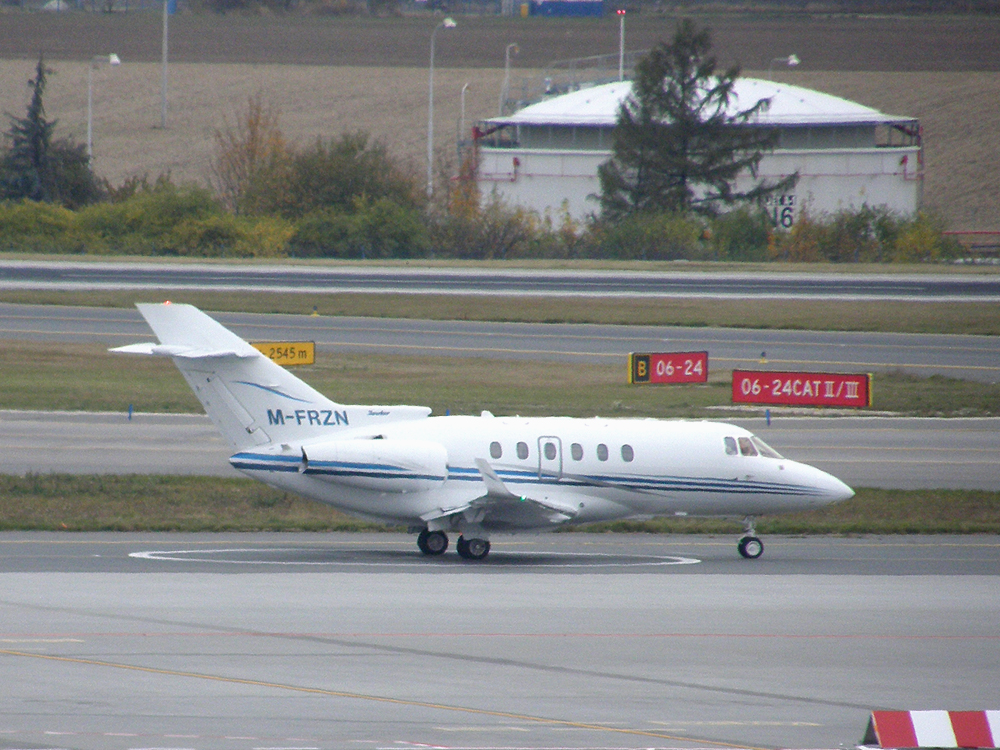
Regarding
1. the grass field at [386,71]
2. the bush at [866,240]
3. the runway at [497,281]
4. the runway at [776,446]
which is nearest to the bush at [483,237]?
the runway at [497,281]

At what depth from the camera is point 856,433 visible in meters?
39.9

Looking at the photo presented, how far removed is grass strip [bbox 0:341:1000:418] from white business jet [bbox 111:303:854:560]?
47.1 ft

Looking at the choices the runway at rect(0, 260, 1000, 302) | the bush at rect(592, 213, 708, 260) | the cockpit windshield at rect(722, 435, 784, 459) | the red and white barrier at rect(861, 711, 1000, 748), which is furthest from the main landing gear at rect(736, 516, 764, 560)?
the bush at rect(592, 213, 708, 260)

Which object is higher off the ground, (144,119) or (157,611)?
(144,119)

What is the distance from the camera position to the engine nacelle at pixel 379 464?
2406 cm

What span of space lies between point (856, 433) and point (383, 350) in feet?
70.9

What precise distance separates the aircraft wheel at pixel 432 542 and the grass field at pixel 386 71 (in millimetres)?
96729

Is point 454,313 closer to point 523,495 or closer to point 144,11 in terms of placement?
point 523,495

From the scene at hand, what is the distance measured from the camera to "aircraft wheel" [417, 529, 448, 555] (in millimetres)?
25359

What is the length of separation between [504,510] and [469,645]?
7294 mm

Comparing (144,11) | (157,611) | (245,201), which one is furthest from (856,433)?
(144,11)

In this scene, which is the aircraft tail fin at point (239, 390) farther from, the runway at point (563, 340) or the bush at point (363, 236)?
the bush at point (363, 236)

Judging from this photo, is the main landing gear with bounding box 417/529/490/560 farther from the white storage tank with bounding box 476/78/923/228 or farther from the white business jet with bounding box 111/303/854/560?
the white storage tank with bounding box 476/78/923/228

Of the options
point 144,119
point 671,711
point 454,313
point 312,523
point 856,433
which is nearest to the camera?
point 671,711
